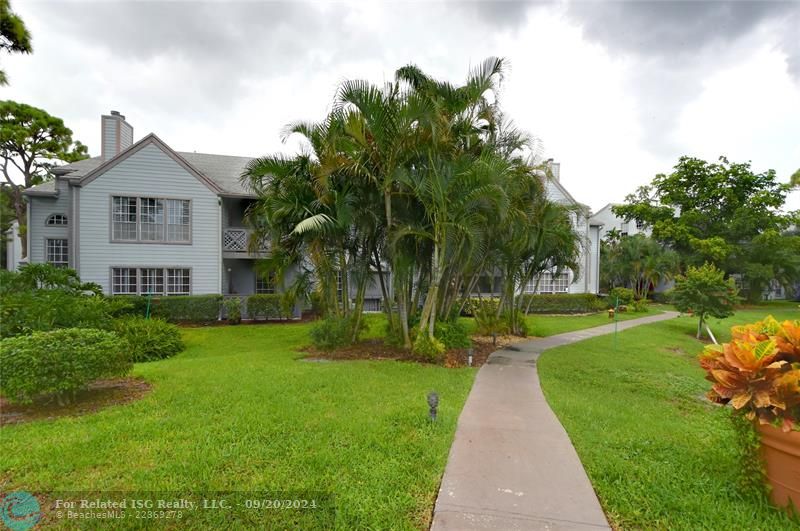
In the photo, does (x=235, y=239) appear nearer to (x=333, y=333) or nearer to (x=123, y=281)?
(x=123, y=281)

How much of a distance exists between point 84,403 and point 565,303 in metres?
22.1

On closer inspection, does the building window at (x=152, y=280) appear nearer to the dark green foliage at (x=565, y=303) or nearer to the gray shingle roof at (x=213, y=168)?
the gray shingle roof at (x=213, y=168)

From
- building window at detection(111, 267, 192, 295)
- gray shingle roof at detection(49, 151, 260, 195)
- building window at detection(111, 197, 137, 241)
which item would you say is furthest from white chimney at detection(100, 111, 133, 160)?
building window at detection(111, 267, 192, 295)

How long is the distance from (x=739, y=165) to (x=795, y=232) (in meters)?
15.9

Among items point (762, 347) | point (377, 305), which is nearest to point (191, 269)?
point (377, 305)

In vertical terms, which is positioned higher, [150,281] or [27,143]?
[27,143]

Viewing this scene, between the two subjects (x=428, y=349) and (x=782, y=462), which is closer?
(x=782, y=462)

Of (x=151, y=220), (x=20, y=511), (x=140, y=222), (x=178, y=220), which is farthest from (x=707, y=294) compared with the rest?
(x=140, y=222)

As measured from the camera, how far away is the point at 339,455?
3.70m

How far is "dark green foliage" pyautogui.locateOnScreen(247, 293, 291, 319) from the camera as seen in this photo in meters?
15.6

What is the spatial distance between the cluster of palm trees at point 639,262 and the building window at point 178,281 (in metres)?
27.9

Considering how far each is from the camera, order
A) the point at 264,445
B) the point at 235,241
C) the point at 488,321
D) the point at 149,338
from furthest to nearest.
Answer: the point at 235,241 → the point at 488,321 → the point at 149,338 → the point at 264,445

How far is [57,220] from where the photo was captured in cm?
1552

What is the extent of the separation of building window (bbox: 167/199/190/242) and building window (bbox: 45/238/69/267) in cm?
451
